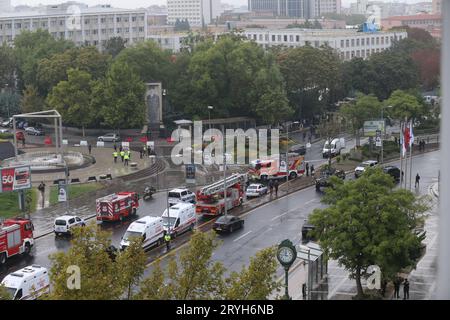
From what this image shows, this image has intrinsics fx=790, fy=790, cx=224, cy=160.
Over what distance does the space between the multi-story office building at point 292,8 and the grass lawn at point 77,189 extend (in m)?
121

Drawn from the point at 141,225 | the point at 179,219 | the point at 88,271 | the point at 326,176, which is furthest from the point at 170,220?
the point at 88,271

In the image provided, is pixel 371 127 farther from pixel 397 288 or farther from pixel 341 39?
pixel 341 39

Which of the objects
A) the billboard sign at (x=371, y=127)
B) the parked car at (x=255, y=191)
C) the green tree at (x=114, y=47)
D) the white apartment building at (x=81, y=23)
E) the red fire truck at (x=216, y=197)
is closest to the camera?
the red fire truck at (x=216, y=197)

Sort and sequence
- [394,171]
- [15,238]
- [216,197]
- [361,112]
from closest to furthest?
1. [15,238]
2. [216,197]
3. [394,171]
4. [361,112]

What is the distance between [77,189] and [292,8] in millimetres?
128081

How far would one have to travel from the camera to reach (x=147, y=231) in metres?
20.1

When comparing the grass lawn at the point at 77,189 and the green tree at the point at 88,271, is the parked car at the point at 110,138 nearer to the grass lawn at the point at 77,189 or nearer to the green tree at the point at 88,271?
the grass lawn at the point at 77,189

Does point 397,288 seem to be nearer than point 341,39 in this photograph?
Yes

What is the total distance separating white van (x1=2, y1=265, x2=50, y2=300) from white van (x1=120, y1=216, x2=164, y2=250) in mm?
3369

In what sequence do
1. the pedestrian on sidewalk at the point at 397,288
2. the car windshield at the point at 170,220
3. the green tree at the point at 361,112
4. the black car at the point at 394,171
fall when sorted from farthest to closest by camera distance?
the green tree at the point at 361,112 → the black car at the point at 394,171 → the car windshield at the point at 170,220 → the pedestrian on sidewalk at the point at 397,288

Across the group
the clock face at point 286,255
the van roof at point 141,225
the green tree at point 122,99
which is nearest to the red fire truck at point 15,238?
the van roof at point 141,225

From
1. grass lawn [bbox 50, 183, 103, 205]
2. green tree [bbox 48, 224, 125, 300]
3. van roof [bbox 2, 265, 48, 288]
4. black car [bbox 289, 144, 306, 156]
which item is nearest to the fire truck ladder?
grass lawn [bbox 50, 183, 103, 205]

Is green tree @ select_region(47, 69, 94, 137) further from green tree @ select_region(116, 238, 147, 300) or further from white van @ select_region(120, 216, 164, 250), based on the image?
green tree @ select_region(116, 238, 147, 300)

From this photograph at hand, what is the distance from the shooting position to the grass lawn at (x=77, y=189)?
27523 millimetres
